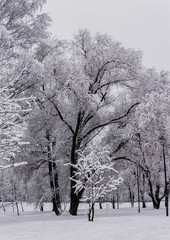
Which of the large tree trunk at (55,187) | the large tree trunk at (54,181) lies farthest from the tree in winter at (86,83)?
the large tree trunk at (55,187)

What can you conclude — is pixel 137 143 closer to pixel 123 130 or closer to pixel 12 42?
pixel 123 130

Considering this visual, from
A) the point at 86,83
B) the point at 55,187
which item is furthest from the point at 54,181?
the point at 86,83

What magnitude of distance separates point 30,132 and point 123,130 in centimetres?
539

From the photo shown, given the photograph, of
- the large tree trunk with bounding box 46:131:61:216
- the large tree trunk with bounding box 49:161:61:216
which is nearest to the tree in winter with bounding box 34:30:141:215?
the large tree trunk with bounding box 46:131:61:216

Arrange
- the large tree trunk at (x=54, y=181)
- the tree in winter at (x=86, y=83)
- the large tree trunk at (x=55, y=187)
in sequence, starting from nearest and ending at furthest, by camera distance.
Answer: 1. the tree in winter at (x=86, y=83)
2. the large tree trunk at (x=54, y=181)
3. the large tree trunk at (x=55, y=187)

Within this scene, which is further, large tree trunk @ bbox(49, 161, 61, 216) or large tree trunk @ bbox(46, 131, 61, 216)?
large tree trunk @ bbox(49, 161, 61, 216)

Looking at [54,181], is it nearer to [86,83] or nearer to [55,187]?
[55,187]

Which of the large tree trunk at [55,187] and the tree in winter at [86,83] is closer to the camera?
the tree in winter at [86,83]

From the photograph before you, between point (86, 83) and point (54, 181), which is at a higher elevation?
point (86, 83)

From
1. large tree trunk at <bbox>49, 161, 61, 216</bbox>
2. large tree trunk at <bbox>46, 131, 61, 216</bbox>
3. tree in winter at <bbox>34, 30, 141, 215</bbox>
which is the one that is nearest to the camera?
tree in winter at <bbox>34, 30, 141, 215</bbox>

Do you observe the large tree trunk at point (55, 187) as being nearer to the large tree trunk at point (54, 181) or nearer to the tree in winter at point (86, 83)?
the large tree trunk at point (54, 181)

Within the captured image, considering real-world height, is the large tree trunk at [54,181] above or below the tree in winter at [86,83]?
below

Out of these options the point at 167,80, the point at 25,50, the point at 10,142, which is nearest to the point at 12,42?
the point at 25,50

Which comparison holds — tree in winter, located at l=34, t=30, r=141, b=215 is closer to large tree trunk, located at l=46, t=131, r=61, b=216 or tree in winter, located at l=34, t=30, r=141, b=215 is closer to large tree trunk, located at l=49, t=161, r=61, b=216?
large tree trunk, located at l=46, t=131, r=61, b=216
